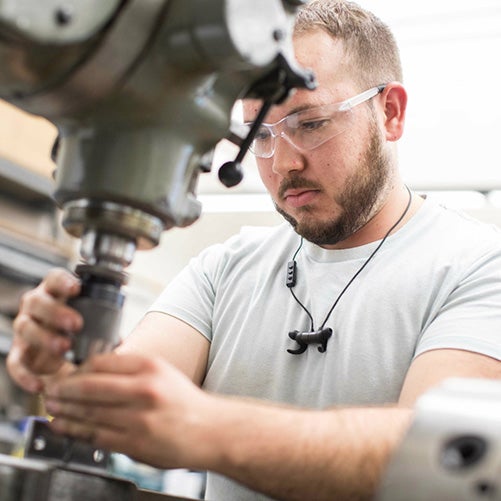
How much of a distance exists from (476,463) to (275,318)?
3.52ft

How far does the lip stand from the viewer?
1628mm

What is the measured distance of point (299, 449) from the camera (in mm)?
787

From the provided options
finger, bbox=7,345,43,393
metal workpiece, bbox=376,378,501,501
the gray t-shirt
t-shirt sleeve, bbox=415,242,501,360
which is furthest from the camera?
the gray t-shirt

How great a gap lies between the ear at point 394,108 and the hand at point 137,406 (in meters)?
1.14

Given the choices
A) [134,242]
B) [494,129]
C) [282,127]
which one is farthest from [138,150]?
[494,129]

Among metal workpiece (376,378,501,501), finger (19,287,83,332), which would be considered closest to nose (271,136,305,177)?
finger (19,287,83,332)

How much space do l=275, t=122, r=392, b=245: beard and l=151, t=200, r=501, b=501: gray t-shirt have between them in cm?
5

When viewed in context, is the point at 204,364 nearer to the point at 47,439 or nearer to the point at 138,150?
the point at 47,439

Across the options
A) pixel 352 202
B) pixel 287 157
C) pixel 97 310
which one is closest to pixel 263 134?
pixel 287 157

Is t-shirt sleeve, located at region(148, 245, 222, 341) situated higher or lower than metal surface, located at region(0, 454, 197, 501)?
higher

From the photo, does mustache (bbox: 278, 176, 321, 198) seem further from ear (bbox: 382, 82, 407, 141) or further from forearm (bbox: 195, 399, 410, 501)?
forearm (bbox: 195, 399, 410, 501)

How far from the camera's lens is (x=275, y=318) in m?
1.60

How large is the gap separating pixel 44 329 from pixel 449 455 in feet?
1.83

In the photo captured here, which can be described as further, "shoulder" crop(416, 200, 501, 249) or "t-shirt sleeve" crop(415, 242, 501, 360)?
"shoulder" crop(416, 200, 501, 249)
